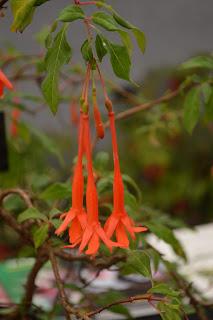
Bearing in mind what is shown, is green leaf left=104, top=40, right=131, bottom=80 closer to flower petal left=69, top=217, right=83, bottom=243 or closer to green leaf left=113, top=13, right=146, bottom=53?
green leaf left=113, top=13, right=146, bottom=53

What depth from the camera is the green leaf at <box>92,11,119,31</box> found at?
18.5 inches

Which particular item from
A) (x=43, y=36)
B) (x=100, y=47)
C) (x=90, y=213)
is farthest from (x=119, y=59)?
(x=43, y=36)

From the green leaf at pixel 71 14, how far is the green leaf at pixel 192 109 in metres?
0.28

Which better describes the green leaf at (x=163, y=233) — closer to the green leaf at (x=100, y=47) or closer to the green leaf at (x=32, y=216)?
the green leaf at (x=32, y=216)

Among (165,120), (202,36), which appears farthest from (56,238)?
(202,36)

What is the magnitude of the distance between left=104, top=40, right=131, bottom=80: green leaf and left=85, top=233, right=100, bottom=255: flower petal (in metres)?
0.13

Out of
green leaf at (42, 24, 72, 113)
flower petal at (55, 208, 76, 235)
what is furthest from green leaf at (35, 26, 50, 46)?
flower petal at (55, 208, 76, 235)

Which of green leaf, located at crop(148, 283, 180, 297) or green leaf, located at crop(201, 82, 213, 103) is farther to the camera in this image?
green leaf, located at crop(201, 82, 213, 103)

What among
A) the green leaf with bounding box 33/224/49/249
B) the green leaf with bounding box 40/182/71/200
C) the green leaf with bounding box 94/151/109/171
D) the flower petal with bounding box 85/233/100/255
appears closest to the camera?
the flower petal with bounding box 85/233/100/255

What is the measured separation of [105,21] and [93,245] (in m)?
0.17

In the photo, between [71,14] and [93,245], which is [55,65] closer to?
[71,14]

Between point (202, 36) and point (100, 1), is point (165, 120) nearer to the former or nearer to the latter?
point (100, 1)

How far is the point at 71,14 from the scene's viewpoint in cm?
47

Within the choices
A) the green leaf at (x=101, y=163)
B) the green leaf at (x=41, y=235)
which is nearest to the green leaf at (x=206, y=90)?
the green leaf at (x=101, y=163)
